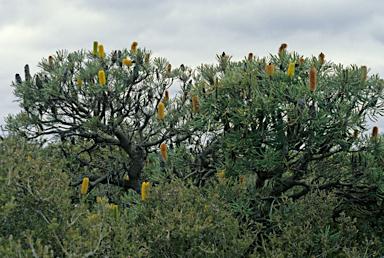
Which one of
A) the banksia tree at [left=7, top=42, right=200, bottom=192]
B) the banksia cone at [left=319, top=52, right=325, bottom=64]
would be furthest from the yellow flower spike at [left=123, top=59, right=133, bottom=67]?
the banksia cone at [left=319, top=52, right=325, bottom=64]

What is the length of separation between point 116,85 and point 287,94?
2.90 metres

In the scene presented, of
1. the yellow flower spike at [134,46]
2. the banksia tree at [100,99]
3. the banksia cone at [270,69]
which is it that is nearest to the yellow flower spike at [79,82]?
the banksia tree at [100,99]

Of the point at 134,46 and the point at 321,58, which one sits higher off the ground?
the point at 134,46

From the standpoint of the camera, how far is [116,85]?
16.3 ft

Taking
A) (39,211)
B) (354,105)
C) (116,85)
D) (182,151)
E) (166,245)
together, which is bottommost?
(166,245)

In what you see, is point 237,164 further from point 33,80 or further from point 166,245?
point 33,80

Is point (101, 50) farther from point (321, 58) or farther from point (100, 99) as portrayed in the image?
point (321, 58)

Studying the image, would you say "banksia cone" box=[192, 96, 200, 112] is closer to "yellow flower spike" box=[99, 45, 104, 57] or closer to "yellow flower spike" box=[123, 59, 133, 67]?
"yellow flower spike" box=[123, 59, 133, 67]

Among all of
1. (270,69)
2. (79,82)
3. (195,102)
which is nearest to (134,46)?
(79,82)

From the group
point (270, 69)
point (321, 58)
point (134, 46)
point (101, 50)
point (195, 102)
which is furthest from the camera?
point (134, 46)

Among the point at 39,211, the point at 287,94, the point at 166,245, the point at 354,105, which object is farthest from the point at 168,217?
the point at 354,105

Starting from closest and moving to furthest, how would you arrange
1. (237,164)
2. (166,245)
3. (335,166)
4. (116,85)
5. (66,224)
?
1. (66,224)
2. (166,245)
3. (237,164)
4. (335,166)
5. (116,85)

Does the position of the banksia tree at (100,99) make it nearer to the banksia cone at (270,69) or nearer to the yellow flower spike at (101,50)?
the yellow flower spike at (101,50)

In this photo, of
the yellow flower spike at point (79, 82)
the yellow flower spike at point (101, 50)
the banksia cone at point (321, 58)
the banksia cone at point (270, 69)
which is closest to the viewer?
the banksia cone at point (270, 69)
